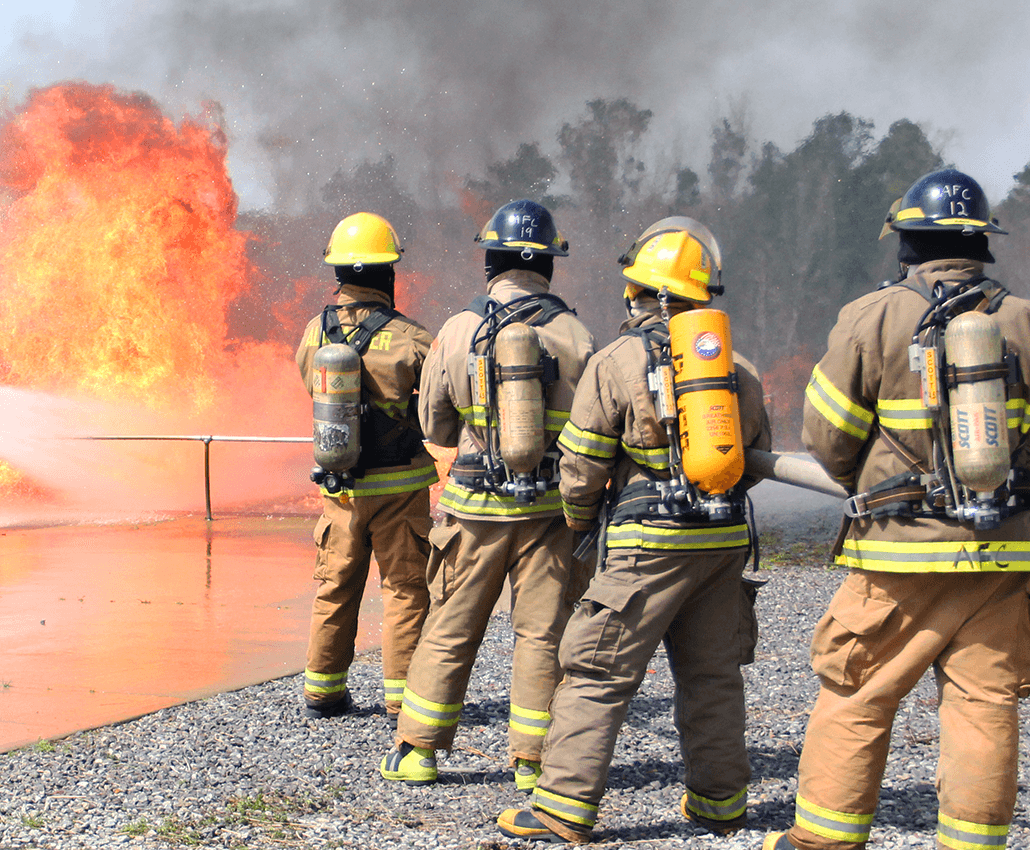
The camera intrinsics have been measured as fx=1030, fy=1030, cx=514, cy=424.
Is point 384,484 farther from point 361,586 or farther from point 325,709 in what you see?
point 325,709

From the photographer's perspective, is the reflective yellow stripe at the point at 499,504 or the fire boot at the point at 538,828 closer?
the fire boot at the point at 538,828

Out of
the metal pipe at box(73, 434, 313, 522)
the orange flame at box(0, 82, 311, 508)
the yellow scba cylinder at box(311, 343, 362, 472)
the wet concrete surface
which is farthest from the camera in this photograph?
the orange flame at box(0, 82, 311, 508)

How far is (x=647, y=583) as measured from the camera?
296cm

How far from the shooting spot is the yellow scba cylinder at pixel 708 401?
283 centimetres

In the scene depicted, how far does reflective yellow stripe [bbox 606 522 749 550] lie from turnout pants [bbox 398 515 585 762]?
1.78 feet

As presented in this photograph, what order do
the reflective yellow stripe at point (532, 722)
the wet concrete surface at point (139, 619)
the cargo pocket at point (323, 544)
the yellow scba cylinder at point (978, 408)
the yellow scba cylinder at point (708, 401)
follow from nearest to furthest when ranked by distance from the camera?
the yellow scba cylinder at point (978, 408)
the yellow scba cylinder at point (708, 401)
the reflective yellow stripe at point (532, 722)
the cargo pocket at point (323, 544)
the wet concrete surface at point (139, 619)

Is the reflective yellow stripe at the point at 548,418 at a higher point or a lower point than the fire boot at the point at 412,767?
higher

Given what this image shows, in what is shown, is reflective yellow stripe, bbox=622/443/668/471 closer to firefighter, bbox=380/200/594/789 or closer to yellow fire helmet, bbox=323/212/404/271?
firefighter, bbox=380/200/594/789

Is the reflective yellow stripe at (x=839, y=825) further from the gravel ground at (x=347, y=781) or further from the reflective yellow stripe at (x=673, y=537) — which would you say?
the reflective yellow stripe at (x=673, y=537)

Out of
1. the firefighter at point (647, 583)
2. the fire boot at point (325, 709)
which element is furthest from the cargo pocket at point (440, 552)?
the fire boot at point (325, 709)

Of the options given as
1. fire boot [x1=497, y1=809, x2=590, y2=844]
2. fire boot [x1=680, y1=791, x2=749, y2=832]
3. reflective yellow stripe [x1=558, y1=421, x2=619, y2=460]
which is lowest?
fire boot [x1=680, y1=791, x2=749, y2=832]

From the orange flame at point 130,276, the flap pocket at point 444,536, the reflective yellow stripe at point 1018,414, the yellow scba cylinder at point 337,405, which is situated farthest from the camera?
the orange flame at point 130,276

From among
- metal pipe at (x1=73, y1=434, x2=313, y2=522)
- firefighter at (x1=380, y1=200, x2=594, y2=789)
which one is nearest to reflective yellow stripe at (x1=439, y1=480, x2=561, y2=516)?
firefighter at (x1=380, y1=200, x2=594, y2=789)

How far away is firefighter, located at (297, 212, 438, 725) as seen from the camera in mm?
4234
